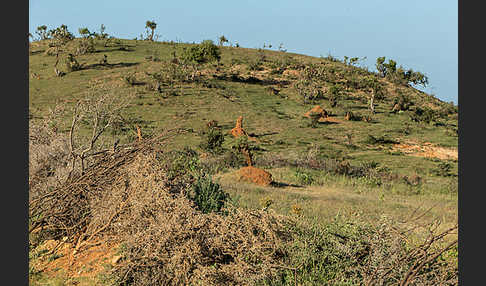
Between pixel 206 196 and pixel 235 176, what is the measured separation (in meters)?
7.98

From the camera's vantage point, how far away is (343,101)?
42.8m

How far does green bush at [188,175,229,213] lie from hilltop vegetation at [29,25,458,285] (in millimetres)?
39

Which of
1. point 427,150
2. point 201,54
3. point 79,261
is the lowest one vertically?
point 427,150

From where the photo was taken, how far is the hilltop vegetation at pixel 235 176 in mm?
4707

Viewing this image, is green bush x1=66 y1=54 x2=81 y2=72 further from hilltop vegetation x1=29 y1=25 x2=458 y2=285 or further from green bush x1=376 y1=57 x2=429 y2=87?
green bush x1=376 y1=57 x2=429 y2=87

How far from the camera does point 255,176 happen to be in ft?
46.9

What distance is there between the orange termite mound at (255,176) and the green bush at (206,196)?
6.90 meters

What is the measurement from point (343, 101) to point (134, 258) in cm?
4033

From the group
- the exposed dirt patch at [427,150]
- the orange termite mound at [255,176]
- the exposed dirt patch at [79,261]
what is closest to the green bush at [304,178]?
the orange termite mound at [255,176]

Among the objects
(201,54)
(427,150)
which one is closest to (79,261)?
(427,150)

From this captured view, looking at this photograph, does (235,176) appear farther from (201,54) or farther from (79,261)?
(201,54)

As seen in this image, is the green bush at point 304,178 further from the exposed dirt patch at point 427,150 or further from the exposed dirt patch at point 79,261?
the exposed dirt patch at point 427,150

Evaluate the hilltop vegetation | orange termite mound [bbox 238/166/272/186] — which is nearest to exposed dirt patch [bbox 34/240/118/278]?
the hilltop vegetation

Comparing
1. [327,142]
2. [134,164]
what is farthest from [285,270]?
[327,142]
